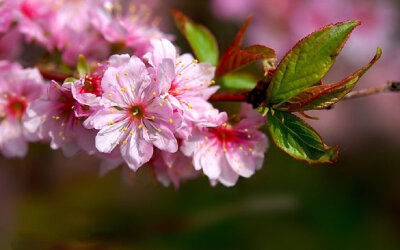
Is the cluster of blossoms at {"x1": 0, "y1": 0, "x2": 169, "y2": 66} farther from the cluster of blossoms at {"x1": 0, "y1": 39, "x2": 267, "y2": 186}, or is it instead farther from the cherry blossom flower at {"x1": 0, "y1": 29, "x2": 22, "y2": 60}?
the cluster of blossoms at {"x1": 0, "y1": 39, "x2": 267, "y2": 186}

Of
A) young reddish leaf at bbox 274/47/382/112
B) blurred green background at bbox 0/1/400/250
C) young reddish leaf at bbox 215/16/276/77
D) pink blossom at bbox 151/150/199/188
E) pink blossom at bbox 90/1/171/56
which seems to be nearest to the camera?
young reddish leaf at bbox 274/47/382/112

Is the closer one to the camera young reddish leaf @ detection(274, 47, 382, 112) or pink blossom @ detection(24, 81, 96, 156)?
young reddish leaf @ detection(274, 47, 382, 112)

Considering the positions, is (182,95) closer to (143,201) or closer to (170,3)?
(143,201)

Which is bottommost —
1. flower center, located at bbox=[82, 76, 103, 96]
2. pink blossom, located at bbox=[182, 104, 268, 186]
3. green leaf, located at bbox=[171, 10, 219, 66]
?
pink blossom, located at bbox=[182, 104, 268, 186]

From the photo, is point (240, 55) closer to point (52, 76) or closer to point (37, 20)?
point (52, 76)

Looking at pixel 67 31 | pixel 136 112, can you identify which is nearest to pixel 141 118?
pixel 136 112

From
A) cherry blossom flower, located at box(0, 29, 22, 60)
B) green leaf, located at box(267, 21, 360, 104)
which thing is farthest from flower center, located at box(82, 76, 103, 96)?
cherry blossom flower, located at box(0, 29, 22, 60)

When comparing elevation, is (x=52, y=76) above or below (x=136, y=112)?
below

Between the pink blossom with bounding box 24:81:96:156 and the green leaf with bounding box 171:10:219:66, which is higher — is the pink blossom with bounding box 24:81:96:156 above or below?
below
